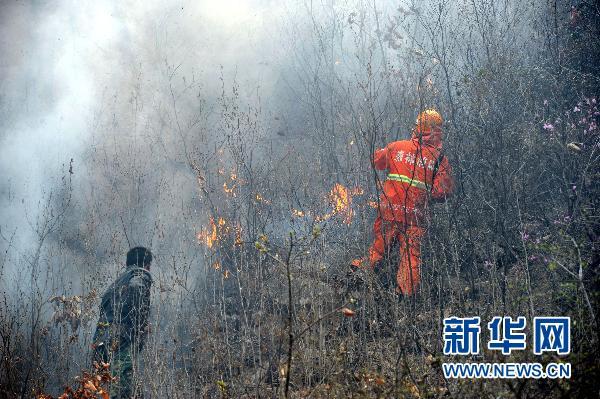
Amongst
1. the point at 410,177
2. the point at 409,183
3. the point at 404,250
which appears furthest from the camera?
the point at 410,177

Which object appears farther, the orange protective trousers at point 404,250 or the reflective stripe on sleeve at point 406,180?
the reflective stripe on sleeve at point 406,180

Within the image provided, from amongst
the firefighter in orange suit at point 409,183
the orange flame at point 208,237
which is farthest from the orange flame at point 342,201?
the orange flame at point 208,237

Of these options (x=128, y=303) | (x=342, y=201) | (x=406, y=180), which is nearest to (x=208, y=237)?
(x=128, y=303)

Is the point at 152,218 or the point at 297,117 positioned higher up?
the point at 297,117

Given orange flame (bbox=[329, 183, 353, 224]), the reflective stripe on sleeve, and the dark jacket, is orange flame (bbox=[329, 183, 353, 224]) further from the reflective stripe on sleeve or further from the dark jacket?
the dark jacket

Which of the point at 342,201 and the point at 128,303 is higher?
the point at 342,201

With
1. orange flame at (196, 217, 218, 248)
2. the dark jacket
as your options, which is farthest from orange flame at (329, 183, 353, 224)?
the dark jacket

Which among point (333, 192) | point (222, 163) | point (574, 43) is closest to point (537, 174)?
point (574, 43)

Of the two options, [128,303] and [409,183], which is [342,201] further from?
[128,303]

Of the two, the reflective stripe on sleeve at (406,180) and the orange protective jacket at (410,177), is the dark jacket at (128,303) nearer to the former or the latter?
the orange protective jacket at (410,177)

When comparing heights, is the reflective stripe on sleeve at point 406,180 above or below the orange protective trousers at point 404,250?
above

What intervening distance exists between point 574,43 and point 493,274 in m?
4.74

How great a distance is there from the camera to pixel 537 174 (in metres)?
5.95

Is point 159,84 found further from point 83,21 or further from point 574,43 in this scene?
point 574,43
